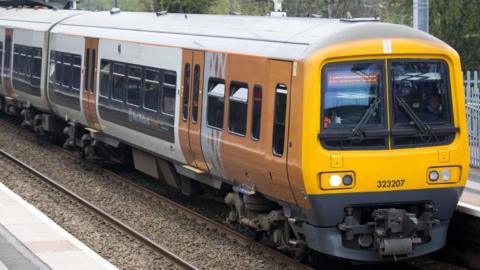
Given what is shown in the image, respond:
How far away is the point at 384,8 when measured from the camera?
49188 millimetres

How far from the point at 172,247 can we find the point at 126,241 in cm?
72

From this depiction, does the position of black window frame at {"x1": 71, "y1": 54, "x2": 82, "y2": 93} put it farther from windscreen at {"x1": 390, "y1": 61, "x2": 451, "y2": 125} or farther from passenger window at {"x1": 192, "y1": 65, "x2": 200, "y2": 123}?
windscreen at {"x1": 390, "y1": 61, "x2": 451, "y2": 125}

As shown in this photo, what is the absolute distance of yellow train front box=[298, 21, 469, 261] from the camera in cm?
993

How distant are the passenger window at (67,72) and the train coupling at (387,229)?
1097 centimetres

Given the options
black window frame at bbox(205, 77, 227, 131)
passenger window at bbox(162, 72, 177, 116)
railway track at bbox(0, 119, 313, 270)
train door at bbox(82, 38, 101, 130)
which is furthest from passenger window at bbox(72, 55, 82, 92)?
black window frame at bbox(205, 77, 227, 131)

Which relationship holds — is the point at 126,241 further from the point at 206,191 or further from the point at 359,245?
the point at 359,245

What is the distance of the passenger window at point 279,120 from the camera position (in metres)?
10.4

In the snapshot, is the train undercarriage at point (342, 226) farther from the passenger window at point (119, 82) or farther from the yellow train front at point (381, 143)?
the passenger window at point (119, 82)

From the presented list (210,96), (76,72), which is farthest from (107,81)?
(210,96)

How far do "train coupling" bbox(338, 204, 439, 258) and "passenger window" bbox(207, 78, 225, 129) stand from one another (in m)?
2.85

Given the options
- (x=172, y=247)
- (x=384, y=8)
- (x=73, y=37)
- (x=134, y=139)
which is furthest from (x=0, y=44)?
(x=384, y=8)

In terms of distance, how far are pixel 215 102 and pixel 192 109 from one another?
2.81 feet

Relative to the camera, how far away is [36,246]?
463 inches

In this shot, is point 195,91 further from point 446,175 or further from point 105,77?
point 105,77
